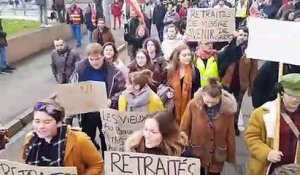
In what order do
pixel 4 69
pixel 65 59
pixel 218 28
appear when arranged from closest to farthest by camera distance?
pixel 218 28, pixel 65 59, pixel 4 69

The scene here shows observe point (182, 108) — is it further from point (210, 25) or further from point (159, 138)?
point (159, 138)

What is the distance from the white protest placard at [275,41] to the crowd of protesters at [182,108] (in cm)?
17

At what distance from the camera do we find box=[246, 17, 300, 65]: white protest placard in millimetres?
4430

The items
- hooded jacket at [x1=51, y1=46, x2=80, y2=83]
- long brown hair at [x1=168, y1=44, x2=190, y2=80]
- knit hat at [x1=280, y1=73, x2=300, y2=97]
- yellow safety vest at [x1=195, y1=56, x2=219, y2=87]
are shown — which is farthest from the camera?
hooded jacket at [x1=51, y1=46, x2=80, y2=83]

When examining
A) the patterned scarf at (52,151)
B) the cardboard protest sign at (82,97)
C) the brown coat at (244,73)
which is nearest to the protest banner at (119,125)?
the cardboard protest sign at (82,97)

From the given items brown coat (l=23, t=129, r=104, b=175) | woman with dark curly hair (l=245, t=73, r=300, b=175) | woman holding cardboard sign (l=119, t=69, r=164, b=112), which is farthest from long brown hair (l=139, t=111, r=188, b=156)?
woman holding cardboard sign (l=119, t=69, r=164, b=112)

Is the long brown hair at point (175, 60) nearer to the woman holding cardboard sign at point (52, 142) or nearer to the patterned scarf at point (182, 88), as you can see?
the patterned scarf at point (182, 88)

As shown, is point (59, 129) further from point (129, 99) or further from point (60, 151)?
point (129, 99)

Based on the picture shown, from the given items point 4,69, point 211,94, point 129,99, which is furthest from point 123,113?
point 4,69

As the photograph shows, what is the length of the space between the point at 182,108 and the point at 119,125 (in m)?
1.26

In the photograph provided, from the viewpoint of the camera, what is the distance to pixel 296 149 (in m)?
4.36

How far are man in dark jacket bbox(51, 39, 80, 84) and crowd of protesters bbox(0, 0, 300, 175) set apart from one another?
0.8 inches

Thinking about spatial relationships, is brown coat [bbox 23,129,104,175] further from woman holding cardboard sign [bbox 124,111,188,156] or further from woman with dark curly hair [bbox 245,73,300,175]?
woman with dark curly hair [bbox 245,73,300,175]

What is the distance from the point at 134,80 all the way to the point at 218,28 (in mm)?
2756
